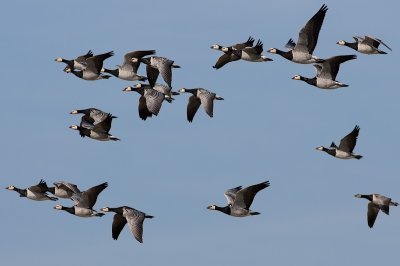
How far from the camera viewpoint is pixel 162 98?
5531cm

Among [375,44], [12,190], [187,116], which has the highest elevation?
[375,44]

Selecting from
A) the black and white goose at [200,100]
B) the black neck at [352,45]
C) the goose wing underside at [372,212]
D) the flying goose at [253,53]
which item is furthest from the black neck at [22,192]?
the black neck at [352,45]

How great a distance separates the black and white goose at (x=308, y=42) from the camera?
174 ft

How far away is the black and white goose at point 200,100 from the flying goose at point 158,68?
1.83 metres

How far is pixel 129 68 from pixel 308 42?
7578 mm

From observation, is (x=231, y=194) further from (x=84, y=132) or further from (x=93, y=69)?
(x=93, y=69)

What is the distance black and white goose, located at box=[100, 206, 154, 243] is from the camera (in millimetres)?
51784

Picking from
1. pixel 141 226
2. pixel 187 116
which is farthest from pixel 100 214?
pixel 187 116

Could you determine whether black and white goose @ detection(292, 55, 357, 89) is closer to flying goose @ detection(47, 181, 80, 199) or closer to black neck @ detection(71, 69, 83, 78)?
black neck @ detection(71, 69, 83, 78)

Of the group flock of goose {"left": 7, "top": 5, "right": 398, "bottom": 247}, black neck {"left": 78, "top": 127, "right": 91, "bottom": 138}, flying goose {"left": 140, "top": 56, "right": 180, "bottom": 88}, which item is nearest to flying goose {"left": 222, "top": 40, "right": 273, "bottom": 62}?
flock of goose {"left": 7, "top": 5, "right": 398, "bottom": 247}

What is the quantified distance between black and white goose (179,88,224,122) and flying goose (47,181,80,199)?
17.0 ft

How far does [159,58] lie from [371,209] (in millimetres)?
9371

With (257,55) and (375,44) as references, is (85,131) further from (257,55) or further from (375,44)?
(375,44)

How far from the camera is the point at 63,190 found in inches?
2263
